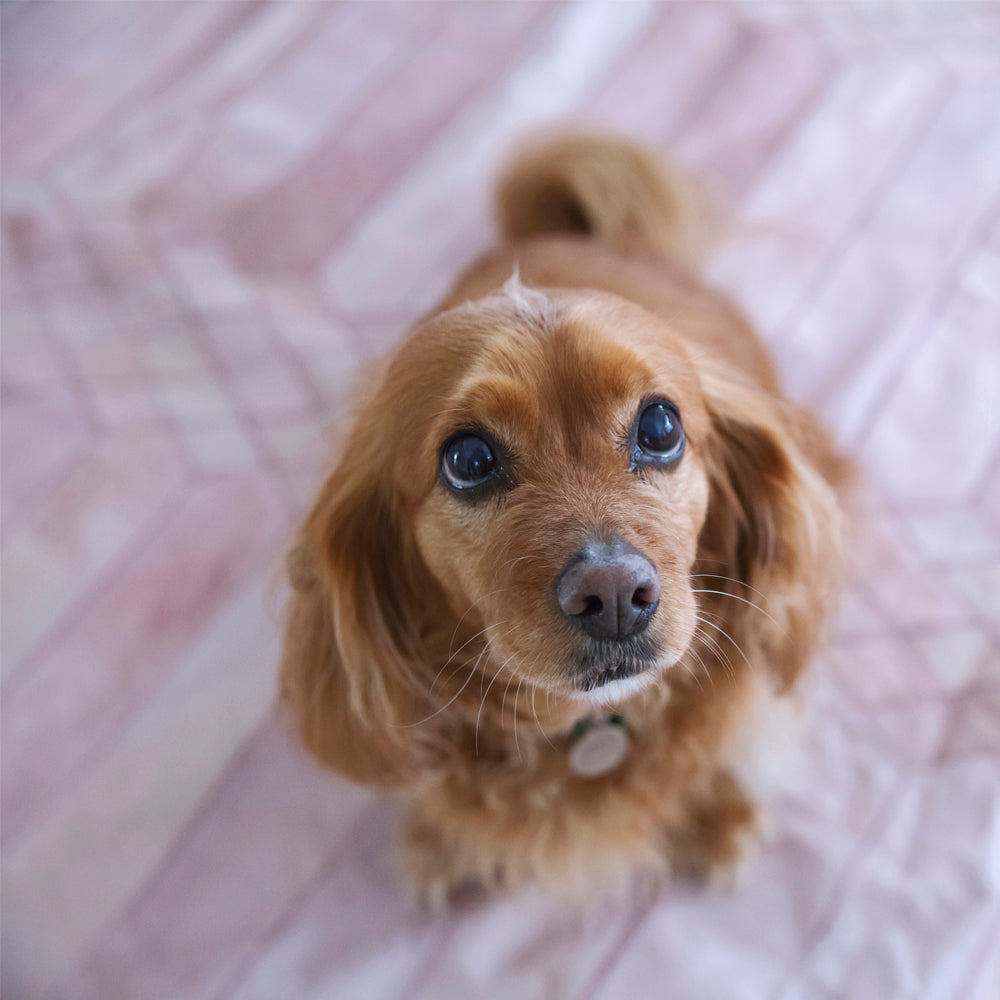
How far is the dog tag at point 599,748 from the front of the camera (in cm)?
124

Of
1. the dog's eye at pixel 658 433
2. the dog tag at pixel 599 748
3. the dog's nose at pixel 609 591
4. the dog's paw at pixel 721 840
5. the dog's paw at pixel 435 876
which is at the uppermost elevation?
the dog's eye at pixel 658 433

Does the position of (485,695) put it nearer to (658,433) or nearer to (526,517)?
(526,517)

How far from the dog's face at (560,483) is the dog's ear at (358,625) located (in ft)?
0.28

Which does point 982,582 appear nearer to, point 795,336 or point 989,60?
point 795,336

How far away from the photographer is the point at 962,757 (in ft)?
5.00

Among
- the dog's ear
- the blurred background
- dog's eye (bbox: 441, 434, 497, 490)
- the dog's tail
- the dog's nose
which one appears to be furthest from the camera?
the dog's tail

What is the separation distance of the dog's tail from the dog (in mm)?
208

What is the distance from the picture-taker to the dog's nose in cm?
88

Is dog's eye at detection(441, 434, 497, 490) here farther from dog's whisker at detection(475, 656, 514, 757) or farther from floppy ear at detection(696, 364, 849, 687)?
floppy ear at detection(696, 364, 849, 687)

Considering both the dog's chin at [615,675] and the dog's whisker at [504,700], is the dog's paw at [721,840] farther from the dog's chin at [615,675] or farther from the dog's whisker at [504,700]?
the dog's chin at [615,675]

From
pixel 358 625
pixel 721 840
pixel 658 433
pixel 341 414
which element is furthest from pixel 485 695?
pixel 341 414

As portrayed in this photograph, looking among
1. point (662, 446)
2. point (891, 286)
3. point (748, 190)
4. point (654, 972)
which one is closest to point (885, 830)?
point (654, 972)

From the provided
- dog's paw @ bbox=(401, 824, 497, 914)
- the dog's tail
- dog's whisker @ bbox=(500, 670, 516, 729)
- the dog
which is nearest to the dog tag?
the dog

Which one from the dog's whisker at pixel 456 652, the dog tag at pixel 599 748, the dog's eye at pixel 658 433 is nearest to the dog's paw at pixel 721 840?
the dog tag at pixel 599 748
